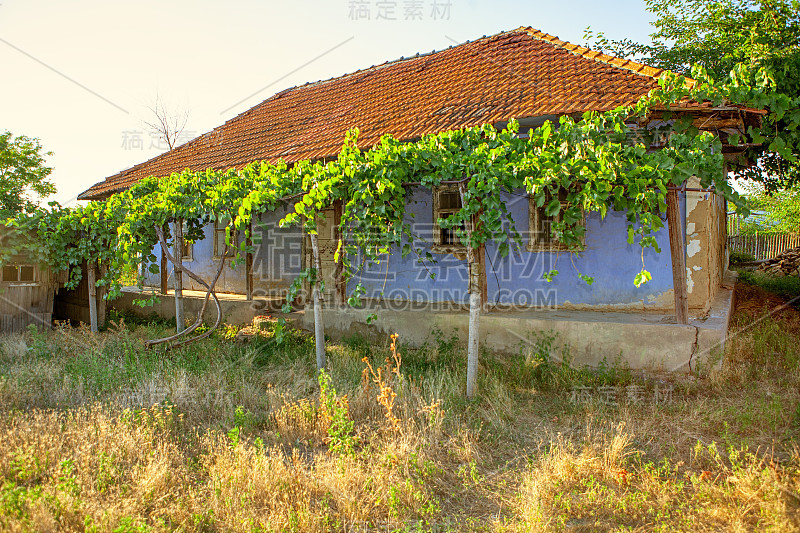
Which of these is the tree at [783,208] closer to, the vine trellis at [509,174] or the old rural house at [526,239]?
the old rural house at [526,239]

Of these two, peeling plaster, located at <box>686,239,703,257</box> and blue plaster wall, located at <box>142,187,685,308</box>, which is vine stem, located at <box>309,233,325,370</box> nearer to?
blue plaster wall, located at <box>142,187,685,308</box>

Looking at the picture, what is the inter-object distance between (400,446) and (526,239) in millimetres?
5059

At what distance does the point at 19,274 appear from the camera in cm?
886

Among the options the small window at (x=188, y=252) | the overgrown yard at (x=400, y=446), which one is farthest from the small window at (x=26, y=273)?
the small window at (x=188, y=252)

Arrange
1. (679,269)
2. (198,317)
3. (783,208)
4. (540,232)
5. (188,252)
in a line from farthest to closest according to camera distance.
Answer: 1. (783,208)
2. (188,252)
3. (540,232)
4. (198,317)
5. (679,269)

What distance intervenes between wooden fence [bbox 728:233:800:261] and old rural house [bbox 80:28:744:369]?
13.5 metres

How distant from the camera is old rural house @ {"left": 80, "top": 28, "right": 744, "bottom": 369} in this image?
21.0 ft

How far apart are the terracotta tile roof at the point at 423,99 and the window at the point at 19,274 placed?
4122mm

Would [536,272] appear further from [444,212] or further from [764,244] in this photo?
[764,244]

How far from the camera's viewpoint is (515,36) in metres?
10.2

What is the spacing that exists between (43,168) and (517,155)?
895 inches

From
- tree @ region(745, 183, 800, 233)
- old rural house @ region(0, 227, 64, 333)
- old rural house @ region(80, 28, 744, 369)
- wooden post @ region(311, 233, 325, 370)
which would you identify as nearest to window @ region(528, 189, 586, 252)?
old rural house @ region(80, 28, 744, 369)

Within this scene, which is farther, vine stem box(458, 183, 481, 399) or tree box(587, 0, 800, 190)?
tree box(587, 0, 800, 190)

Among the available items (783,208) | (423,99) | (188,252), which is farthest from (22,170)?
(783,208)
